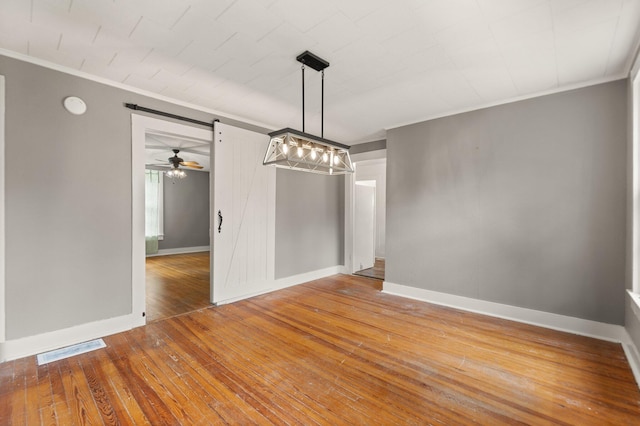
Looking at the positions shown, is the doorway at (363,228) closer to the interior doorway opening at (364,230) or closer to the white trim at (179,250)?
the interior doorway opening at (364,230)

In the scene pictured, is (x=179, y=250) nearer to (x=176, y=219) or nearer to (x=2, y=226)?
(x=176, y=219)

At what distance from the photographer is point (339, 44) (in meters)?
2.23

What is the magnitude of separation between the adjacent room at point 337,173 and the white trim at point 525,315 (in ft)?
0.07

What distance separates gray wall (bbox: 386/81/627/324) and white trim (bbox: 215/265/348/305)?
1.64 meters

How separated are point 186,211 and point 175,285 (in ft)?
14.2

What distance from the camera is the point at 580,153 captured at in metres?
2.96

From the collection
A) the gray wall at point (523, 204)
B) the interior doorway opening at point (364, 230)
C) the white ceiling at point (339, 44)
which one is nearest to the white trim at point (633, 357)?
the gray wall at point (523, 204)

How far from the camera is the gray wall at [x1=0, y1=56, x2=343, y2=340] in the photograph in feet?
8.02

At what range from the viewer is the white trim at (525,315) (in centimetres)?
279

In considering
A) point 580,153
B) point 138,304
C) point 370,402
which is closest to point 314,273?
point 138,304

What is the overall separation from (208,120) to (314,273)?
317 centimetres

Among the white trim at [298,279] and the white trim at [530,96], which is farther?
the white trim at [298,279]

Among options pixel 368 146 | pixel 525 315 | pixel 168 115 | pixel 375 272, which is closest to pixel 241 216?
pixel 168 115

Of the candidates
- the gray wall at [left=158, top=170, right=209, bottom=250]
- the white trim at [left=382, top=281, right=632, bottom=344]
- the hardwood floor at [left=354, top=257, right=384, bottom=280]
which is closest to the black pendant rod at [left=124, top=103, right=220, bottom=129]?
the white trim at [left=382, top=281, right=632, bottom=344]
